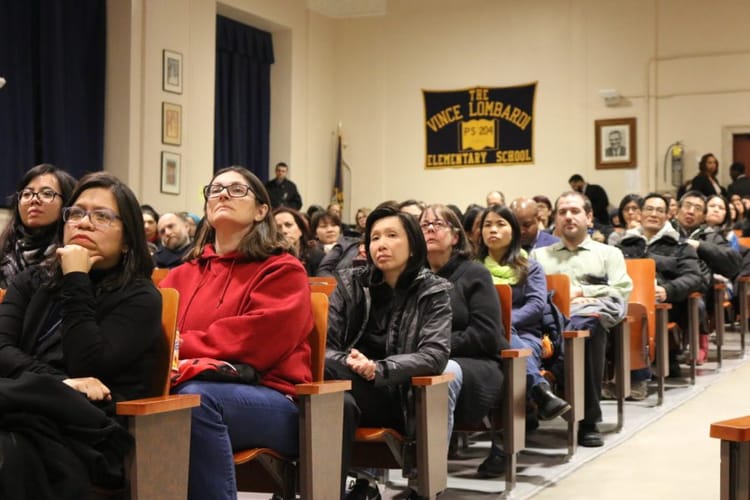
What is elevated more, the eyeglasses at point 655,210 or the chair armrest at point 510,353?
the eyeglasses at point 655,210

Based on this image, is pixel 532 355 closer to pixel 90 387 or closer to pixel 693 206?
pixel 90 387

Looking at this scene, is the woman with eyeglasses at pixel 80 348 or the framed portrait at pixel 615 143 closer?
the woman with eyeglasses at pixel 80 348

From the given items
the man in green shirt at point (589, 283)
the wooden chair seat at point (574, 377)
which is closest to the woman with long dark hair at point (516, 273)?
the wooden chair seat at point (574, 377)

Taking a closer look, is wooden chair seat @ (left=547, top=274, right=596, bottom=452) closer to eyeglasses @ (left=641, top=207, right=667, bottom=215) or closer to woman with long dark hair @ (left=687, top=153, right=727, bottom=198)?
eyeglasses @ (left=641, top=207, right=667, bottom=215)

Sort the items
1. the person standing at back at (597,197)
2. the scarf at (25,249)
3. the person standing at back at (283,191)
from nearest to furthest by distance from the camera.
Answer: the scarf at (25,249) → the person standing at back at (597,197) → the person standing at back at (283,191)

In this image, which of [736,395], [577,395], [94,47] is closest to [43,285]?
[577,395]

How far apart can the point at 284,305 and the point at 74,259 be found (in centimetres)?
64

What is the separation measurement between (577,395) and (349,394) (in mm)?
1692

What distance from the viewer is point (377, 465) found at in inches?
132

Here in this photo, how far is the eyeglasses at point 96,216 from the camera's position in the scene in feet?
8.43

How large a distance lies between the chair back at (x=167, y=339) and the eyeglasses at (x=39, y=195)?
3.76 feet

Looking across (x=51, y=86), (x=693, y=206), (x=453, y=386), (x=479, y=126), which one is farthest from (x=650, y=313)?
(x=479, y=126)

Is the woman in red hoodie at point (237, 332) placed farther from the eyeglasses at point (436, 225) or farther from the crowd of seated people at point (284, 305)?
the eyeglasses at point (436, 225)

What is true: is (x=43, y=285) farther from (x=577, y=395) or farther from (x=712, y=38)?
(x=712, y=38)
